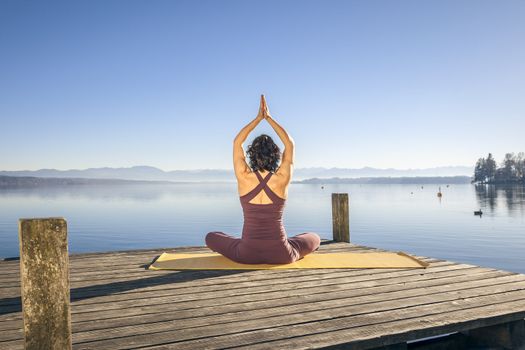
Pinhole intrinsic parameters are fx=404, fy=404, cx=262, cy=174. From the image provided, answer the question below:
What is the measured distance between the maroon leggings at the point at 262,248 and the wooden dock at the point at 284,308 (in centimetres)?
41

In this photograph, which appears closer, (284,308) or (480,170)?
(284,308)

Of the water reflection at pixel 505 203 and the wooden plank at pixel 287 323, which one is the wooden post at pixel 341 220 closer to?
the wooden plank at pixel 287 323

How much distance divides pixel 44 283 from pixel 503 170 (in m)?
202

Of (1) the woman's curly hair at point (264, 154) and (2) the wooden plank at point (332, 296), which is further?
(1) the woman's curly hair at point (264, 154)

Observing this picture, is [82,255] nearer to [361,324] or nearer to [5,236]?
[361,324]

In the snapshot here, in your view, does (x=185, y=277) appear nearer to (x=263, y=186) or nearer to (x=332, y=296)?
(x=263, y=186)

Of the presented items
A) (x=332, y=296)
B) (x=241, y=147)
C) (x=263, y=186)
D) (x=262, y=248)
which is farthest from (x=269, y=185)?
(x=332, y=296)

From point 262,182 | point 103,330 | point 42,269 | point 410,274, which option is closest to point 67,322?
point 42,269

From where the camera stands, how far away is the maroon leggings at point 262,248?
6.71 meters

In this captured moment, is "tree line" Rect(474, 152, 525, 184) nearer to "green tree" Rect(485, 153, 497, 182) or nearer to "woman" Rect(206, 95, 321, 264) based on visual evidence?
"green tree" Rect(485, 153, 497, 182)

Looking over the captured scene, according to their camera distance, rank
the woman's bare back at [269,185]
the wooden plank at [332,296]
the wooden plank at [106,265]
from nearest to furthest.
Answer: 1. the wooden plank at [332,296]
2. the woman's bare back at [269,185]
3. the wooden plank at [106,265]

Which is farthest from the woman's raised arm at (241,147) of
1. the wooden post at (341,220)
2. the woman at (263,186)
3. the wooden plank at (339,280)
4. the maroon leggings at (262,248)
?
the wooden post at (341,220)

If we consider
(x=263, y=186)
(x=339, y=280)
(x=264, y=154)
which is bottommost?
(x=339, y=280)

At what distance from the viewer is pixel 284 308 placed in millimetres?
4637
